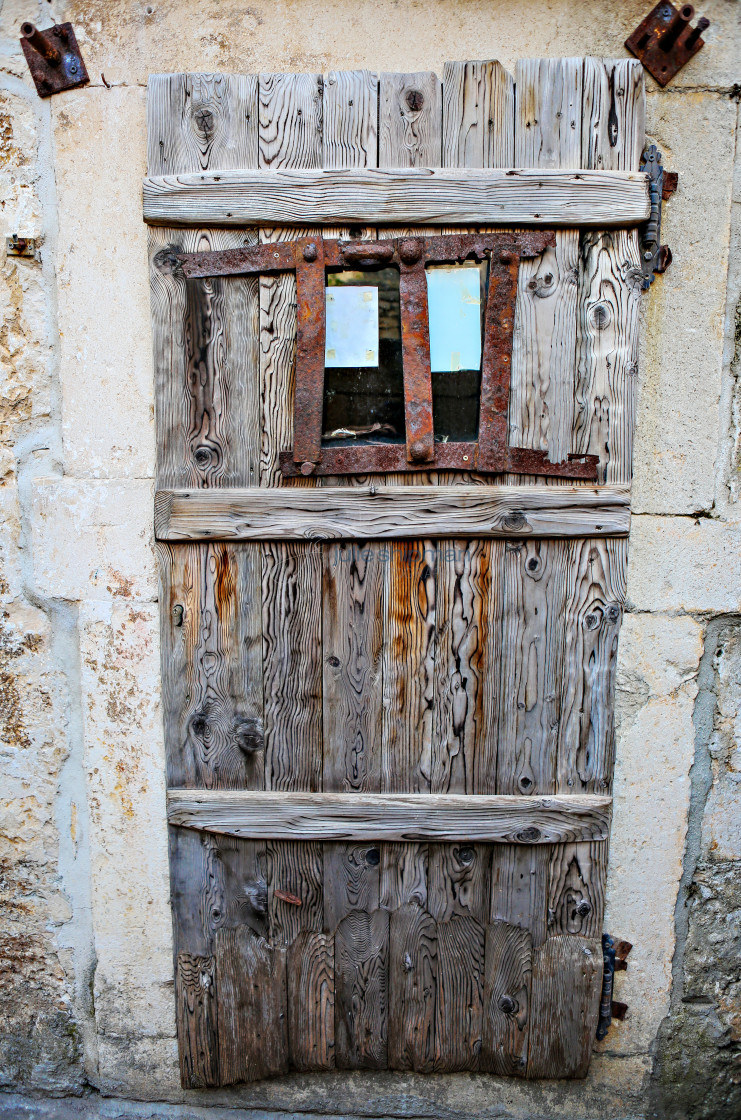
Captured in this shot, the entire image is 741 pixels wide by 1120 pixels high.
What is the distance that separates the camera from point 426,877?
1.65 meters

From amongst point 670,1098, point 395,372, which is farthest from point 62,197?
point 670,1098

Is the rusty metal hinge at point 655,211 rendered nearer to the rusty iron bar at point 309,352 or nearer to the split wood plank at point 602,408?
the split wood plank at point 602,408

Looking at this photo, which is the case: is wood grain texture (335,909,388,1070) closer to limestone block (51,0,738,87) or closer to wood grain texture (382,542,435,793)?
wood grain texture (382,542,435,793)

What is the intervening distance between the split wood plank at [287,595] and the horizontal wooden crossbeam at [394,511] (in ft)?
0.20

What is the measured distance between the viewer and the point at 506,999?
167cm

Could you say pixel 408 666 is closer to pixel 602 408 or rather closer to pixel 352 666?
pixel 352 666

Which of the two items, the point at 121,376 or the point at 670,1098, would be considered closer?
the point at 121,376

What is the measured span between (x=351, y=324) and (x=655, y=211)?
0.73 meters

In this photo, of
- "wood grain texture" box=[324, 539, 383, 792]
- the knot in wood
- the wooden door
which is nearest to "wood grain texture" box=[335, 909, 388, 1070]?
the wooden door

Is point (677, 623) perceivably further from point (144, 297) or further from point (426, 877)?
point (144, 297)

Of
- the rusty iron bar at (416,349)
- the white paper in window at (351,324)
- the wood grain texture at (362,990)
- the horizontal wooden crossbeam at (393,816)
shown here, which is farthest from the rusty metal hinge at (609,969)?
the white paper in window at (351,324)

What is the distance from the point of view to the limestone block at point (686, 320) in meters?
1.47

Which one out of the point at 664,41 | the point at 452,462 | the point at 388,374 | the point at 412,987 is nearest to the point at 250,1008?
the point at 412,987

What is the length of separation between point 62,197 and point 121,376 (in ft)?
1.41
